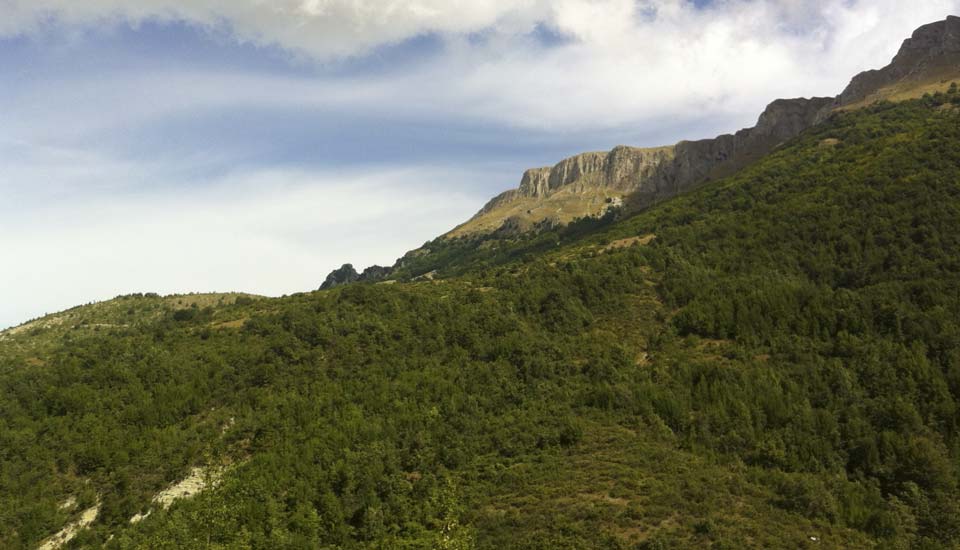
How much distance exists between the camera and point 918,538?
160 feet

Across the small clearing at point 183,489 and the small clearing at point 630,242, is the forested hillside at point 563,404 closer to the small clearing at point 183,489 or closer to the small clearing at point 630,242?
the small clearing at point 183,489

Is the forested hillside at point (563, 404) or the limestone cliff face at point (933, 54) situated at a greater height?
the limestone cliff face at point (933, 54)

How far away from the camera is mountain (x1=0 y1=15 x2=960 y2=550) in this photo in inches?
2003

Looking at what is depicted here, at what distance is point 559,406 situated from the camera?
74875 mm

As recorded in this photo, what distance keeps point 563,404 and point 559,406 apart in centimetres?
103

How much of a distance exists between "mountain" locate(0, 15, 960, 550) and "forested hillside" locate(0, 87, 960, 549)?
0.36m

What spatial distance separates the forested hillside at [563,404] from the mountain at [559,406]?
356 mm

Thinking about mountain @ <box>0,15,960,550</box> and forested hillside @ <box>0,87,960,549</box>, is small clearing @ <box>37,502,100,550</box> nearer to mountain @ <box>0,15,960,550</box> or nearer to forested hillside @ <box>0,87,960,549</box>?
mountain @ <box>0,15,960,550</box>

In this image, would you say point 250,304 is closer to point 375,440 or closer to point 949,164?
point 375,440

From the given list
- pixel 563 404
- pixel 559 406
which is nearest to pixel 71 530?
pixel 559 406

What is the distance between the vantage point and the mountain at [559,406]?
50.9 m

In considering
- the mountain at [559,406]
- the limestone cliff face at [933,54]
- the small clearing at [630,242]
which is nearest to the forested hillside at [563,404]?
the mountain at [559,406]

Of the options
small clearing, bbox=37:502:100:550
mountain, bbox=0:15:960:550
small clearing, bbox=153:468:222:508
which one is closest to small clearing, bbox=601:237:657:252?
mountain, bbox=0:15:960:550

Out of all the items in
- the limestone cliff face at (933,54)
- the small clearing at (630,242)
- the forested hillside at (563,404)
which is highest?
the limestone cliff face at (933,54)
